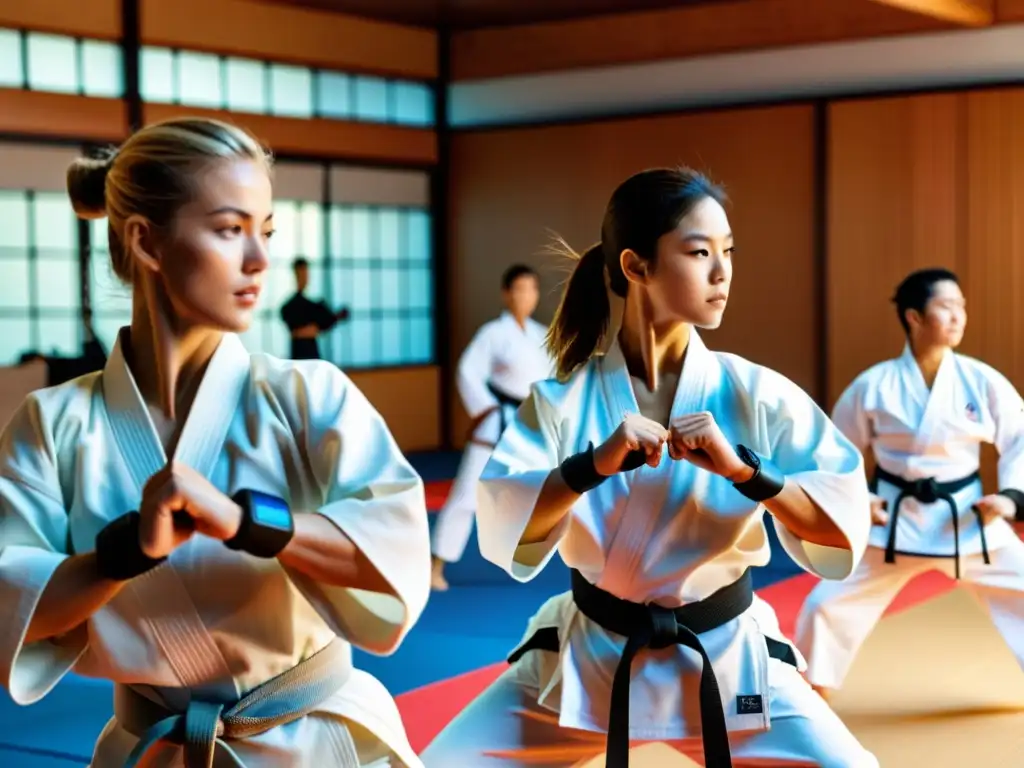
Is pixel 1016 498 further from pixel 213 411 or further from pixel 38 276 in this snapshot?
pixel 38 276

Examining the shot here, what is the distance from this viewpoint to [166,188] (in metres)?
1.92

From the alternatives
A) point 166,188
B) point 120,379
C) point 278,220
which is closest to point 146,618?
point 120,379

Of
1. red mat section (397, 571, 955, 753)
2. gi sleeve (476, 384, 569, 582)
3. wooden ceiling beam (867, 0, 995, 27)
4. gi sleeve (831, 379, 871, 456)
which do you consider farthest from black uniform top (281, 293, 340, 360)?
gi sleeve (476, 384, 569, 582)

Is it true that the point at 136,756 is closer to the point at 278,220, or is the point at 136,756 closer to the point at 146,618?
the point at 146,618

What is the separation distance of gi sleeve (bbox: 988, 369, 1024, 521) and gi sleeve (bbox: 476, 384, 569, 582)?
216 centimetres

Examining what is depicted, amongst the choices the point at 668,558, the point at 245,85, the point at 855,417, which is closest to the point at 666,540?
the point at 668,558

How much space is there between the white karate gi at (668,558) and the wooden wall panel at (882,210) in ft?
22.5

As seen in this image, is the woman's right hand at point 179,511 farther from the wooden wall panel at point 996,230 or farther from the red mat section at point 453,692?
the wooden wall panel at point 996,230

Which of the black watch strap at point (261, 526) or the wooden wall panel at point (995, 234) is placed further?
the wooden wall panel at point (995, 234)

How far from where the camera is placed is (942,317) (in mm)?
4633

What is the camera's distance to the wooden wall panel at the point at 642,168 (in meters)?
9.78

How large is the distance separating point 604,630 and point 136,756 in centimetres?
97

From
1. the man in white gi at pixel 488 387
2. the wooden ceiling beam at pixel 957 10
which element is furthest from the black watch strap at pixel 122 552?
the wooden ceiling beam at pixel 957 10

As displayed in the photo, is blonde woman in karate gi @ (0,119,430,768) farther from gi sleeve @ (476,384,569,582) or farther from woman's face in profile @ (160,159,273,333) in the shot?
gi sleeve @ (476,384,569,582)
